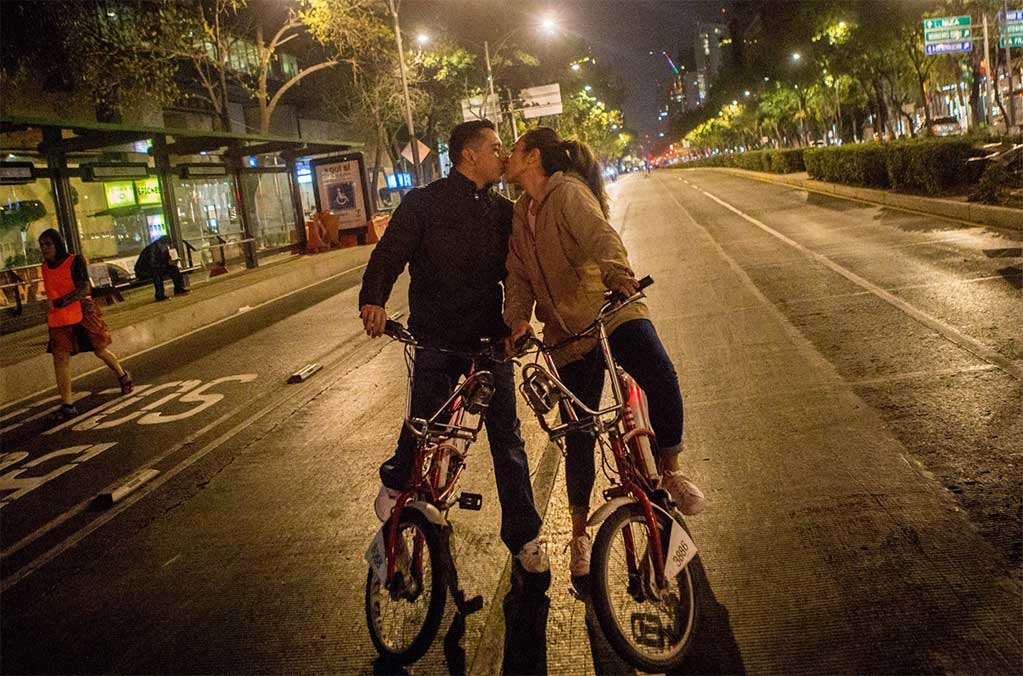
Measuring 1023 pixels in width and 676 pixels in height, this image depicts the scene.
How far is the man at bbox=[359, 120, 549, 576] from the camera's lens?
380cm

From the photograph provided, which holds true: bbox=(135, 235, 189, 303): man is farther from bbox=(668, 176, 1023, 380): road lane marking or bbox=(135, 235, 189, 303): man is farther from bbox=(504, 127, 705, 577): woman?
bbox=(504, 127, 705, 577): woman

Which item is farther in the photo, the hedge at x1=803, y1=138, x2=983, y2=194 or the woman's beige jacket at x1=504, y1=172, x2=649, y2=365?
the hedge at x1=803, y1=138, x2=983, y2=194

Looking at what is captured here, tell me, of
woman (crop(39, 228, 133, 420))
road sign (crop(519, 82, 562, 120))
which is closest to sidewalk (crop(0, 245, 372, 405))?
woman (crop(39, 228, 133, 420))

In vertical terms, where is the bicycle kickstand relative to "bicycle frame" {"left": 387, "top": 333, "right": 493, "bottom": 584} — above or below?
below

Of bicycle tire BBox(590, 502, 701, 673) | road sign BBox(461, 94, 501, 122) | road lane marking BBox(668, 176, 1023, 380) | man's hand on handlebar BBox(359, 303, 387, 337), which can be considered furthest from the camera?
road sign BBox(461, 94, 501, 122)

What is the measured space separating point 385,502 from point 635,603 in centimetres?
106

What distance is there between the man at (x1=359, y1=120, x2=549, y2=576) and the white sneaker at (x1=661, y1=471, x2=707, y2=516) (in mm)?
616

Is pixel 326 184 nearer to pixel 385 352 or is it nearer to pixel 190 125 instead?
pixel 190 125

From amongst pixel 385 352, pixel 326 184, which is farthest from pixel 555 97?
pixel 385 352

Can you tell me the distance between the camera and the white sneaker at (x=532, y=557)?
3.92 m

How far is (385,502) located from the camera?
3.62 m

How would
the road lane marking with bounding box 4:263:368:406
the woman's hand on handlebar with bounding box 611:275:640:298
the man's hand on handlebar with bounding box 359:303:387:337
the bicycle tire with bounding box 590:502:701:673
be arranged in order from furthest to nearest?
the road lane marking with bounding box 4:263:368:406 → the man's hand on handlebar with bounding box 359:303:387:337 → the woman's hand on handlebar with bounding box 611:275:640:298 → the bicycle tire with bounding box 590:502:701:673

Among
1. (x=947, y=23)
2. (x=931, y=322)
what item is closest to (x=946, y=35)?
(x=947, y=23)

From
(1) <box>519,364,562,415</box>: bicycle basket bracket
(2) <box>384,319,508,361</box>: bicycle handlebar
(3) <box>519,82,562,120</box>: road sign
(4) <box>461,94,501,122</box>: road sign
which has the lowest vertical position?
(1) <box>519,364,562,415</box>: bicycle basket bracket
